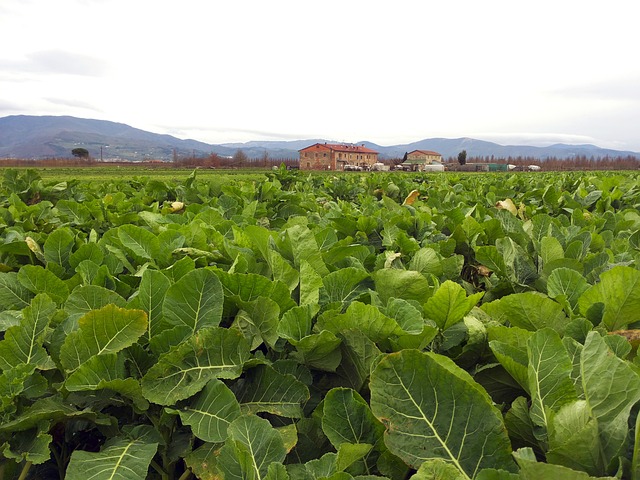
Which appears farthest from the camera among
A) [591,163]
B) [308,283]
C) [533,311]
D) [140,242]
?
[591,163]

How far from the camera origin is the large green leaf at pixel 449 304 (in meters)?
1.23

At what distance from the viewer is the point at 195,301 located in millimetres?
1235

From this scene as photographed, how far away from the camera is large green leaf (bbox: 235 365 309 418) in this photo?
45.5 inches

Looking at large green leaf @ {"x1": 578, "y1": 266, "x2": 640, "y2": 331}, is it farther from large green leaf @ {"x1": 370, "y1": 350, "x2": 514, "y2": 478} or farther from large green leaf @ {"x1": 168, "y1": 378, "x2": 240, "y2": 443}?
large green leaf @ {"x1": 168, "y1": 378, "x2": 240, "y2": 443}

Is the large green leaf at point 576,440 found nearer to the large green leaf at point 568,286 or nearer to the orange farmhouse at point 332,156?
the large green leaf at point 568,286

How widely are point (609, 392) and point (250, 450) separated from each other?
0.73 metres

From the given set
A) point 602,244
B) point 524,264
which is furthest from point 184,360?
point 602,244

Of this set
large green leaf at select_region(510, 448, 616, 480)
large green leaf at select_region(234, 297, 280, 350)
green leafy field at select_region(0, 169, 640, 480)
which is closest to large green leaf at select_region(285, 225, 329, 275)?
green leafy field at select_region(0, 169, 640, 480)

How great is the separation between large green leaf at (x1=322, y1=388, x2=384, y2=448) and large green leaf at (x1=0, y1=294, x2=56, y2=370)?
755 millimetres

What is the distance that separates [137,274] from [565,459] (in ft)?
4.75

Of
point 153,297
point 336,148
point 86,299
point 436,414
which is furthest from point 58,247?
point 336,148

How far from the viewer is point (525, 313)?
4.32ft

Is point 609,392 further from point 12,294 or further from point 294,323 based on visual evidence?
point 12,294

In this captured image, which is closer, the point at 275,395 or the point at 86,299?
the point at 275,395
